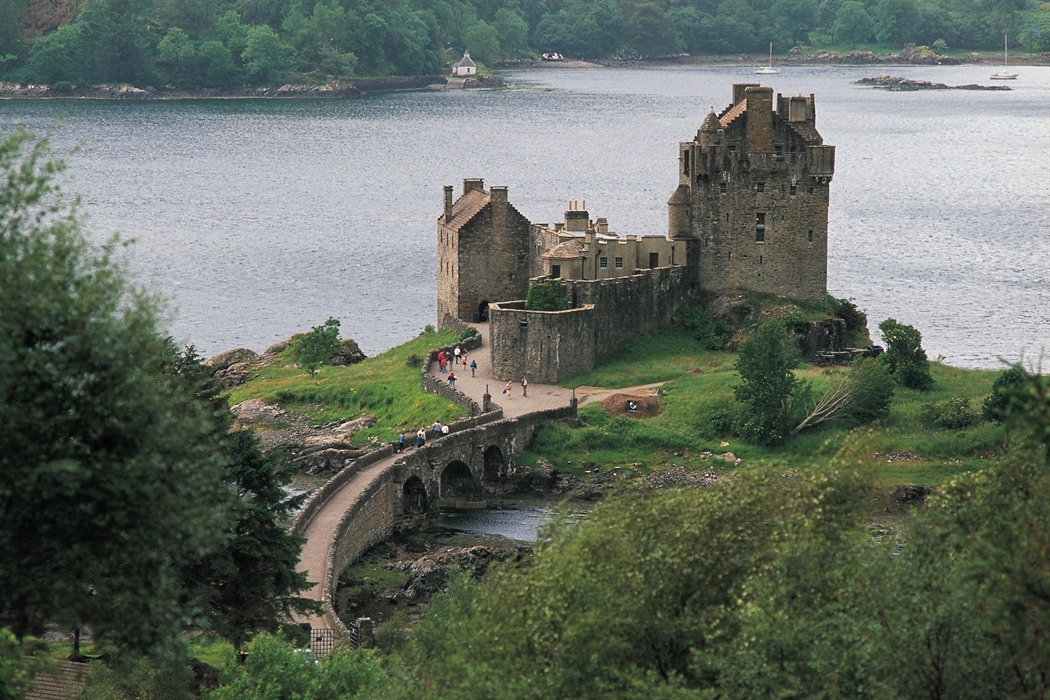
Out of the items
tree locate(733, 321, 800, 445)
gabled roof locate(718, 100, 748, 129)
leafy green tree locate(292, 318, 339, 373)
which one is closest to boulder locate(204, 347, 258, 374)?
leafy green tree locate(292, 318, 339, 373)

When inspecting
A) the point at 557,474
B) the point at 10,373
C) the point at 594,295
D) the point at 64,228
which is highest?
the point at 64,228

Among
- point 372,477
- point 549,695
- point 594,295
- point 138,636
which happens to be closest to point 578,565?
point 549,695

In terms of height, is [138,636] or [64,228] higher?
[64,228]

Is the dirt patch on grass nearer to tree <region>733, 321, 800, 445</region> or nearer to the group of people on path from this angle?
the group of people on path

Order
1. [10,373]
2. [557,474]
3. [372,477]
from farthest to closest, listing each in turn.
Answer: [557,474] < [372,477] < [10,373]

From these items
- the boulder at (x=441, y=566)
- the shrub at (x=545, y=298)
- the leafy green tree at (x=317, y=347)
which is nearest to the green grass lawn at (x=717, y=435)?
the shrub at (x=545, y=298)

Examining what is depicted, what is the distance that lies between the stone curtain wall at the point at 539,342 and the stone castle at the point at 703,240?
0.78 ft

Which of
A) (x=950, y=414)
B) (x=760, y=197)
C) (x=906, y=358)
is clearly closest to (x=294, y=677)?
(x=950, y=414)

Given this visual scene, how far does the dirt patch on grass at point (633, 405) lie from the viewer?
72.1 meters

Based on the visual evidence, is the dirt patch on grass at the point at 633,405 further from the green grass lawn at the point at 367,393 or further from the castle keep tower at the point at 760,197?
the castle keep tower at the point at 760,197

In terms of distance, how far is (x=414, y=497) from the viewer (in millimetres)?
65562

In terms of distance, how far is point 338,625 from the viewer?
49.2 meters

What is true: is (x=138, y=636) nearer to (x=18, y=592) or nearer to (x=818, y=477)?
(x=18, y=592)

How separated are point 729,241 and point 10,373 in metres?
56.2
